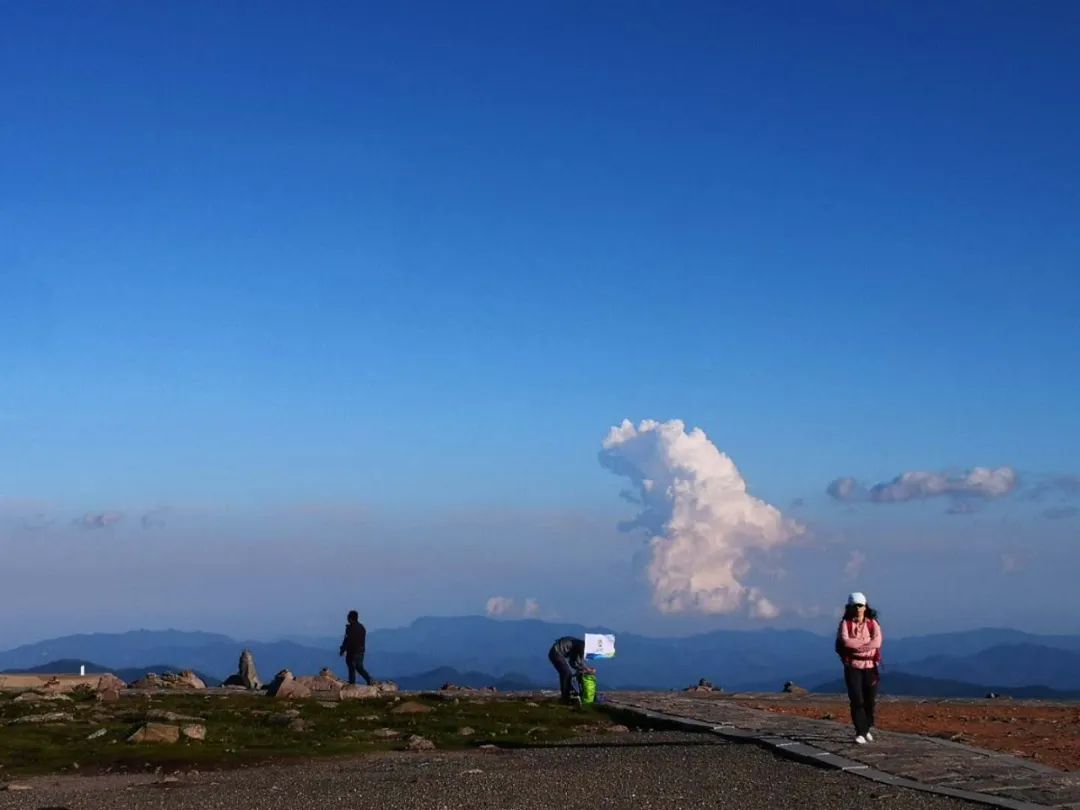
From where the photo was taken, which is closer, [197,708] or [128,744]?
[128,744]

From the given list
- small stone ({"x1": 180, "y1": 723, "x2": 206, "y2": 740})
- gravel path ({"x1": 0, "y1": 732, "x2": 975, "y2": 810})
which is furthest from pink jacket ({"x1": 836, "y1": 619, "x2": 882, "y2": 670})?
small stone ({"x1": 180, "y1": 723, "x2": 206, "y2": 740})

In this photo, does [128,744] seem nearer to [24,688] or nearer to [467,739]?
[467,739]

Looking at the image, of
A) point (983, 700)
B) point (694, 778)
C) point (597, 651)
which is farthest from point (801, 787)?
point (983, 700)

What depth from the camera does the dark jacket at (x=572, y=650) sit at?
30.8 metres

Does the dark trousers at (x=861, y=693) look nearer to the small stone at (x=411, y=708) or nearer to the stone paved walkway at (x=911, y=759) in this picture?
the stone paved walkway at (x=911, y=759)

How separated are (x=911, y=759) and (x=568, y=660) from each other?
1336 centimetres

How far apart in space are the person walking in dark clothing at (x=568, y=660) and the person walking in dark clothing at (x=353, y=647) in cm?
840

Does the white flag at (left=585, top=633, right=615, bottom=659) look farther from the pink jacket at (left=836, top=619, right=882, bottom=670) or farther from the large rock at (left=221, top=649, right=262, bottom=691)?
the large rock at (left=221, top=649, right=262, bottom=691)

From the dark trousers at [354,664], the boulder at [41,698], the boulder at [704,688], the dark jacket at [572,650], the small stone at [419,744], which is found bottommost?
the small stone at [419,744]

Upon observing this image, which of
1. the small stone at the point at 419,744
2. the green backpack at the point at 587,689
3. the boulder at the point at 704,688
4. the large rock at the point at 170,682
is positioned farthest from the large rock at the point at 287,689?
the boulder at the point at 704,688

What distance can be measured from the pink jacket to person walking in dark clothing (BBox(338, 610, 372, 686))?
2009 cm

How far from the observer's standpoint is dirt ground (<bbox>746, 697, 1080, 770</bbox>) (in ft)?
69.6

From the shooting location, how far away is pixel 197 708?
2972 cm

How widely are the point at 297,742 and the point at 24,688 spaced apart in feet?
56.9
